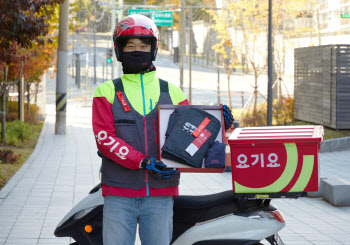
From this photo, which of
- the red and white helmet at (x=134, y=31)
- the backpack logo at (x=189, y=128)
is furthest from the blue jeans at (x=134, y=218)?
the red and white helmet at (x=134, y=31)

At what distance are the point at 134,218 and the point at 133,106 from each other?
0.62m

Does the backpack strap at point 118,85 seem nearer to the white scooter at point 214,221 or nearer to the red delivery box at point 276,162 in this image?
the red delivery box at point 276,162

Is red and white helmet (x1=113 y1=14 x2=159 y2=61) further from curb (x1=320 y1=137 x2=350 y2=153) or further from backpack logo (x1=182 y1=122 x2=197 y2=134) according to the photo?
curb (x1=320 y1=137 x2=350 y2=153)

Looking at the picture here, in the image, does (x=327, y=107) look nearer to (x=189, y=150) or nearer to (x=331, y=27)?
(x=331, y=27)

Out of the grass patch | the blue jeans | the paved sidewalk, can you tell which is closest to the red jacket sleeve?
the blue jeans

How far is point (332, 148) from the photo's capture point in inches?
666

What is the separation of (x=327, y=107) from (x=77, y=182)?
9981mm

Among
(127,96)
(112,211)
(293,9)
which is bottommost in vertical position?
(112,211)

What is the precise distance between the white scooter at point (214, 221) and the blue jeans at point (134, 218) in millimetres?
485

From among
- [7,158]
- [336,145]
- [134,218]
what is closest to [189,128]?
[134,218]

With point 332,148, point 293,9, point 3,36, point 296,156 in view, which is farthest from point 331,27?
point 296,156

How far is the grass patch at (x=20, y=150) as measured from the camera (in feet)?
38.6

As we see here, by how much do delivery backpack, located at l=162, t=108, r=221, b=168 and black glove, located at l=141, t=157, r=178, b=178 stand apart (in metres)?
0.08

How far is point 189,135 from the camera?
360cm
